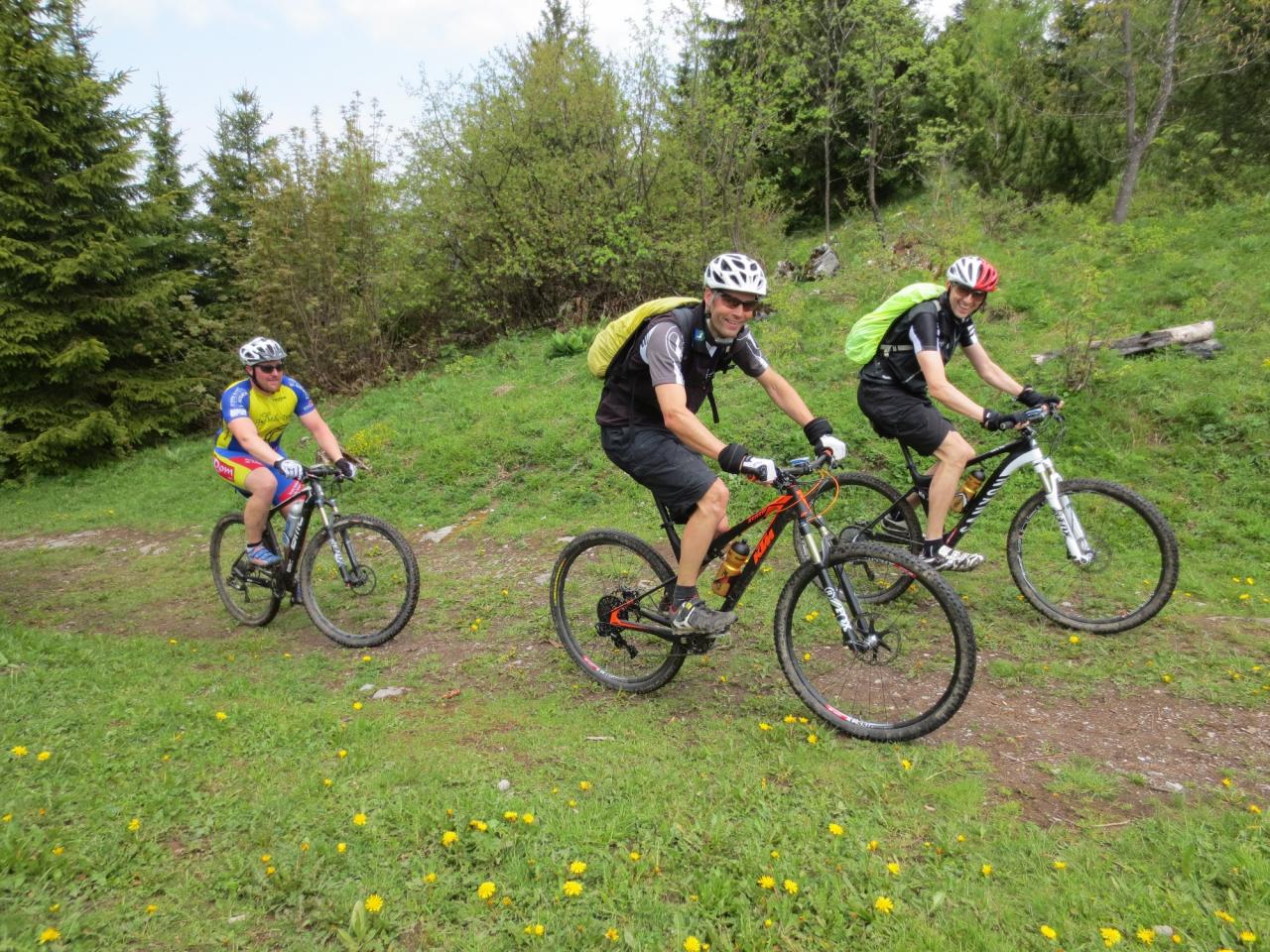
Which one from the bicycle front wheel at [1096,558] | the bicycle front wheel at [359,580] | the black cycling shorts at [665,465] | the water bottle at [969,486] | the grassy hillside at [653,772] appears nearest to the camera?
the grassy hillside at [653,772]

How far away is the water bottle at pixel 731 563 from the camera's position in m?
4.01

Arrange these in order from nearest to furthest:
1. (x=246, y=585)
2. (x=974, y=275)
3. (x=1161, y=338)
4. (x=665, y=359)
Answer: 1. (x=665, y=359)
2. (x=974, y=275)
3. (x=246, y=585)
4. (x=1161, y=338)

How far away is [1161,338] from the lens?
796 centimetres

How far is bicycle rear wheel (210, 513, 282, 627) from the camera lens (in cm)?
609

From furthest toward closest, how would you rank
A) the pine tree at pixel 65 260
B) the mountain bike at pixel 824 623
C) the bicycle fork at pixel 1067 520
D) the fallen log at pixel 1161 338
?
the pine tree at pixel 65 260 → the fallen log at pixel 1161 338 → the bicycle fork at pixel 1067 520 → the mountain bike at pixel 824 623

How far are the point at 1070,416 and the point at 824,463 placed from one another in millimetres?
5109

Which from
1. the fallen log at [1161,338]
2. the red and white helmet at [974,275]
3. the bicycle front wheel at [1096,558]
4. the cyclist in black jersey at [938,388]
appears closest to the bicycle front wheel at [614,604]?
the cyclist in black jersey at [938,388]

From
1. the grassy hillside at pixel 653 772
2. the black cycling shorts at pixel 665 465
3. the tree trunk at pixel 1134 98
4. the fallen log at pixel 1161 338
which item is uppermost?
the tree trunk at pixel 1134 98

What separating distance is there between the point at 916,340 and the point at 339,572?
4.87m

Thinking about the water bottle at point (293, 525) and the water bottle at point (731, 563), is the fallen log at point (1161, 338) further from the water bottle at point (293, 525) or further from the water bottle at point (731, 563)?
the water bottle at point (293, 525)

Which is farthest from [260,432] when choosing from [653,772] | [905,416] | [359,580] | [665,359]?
[905,416]

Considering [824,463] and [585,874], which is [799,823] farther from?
[824,463]

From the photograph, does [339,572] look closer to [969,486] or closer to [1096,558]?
[969,486]

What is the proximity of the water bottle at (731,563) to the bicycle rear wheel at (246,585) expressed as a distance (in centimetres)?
412
